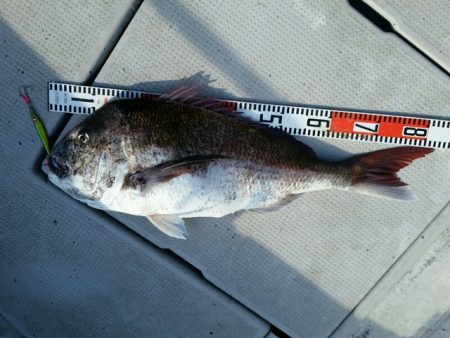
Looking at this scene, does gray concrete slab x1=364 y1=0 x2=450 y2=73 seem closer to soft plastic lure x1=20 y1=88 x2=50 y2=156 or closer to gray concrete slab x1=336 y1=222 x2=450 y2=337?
gray concrete slab x1=336 y1=222 x2=450 y2=337

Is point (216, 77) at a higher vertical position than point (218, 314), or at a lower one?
higher

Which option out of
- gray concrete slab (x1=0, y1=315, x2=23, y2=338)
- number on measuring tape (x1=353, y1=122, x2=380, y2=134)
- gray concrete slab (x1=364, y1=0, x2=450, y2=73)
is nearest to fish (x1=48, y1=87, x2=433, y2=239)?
number on measuring tape (x1=353, y1=122, x2=380, y2=134)

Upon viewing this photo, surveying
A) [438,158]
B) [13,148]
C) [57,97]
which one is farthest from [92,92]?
[438,158]

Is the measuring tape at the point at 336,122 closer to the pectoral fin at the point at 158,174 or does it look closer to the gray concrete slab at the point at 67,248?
the gray concrete slab at the point at 67,248

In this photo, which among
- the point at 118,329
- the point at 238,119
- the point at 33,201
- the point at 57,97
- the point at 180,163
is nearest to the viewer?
the point at 180,163

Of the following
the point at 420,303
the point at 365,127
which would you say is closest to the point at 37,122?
the point at 365,127

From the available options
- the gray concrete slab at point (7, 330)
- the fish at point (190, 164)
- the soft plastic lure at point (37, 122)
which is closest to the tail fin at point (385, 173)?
the fish at point (190, 164)

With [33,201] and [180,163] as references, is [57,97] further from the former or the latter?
[180,163]

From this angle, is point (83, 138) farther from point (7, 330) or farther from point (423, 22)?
point (423, 22)
